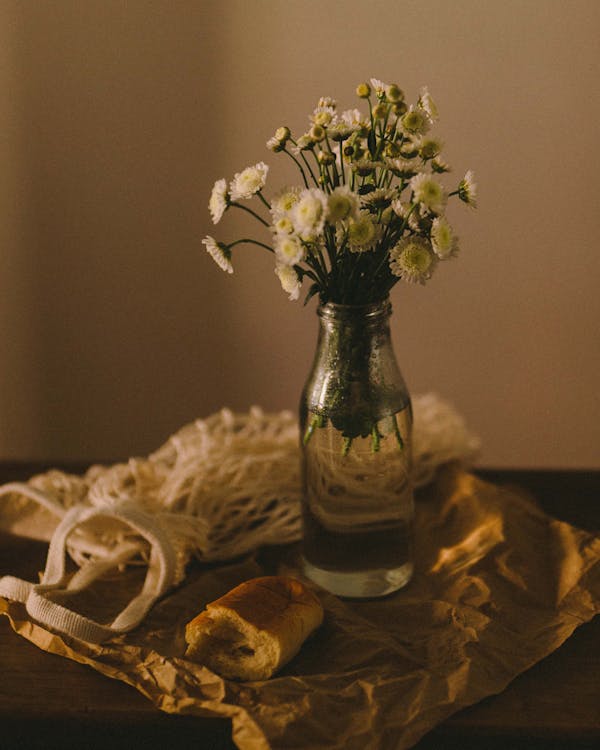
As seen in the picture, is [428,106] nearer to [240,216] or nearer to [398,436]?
[398,436]

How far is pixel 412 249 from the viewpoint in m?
0.75

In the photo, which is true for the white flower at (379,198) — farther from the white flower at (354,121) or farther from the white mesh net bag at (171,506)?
the white mesh net bag at (171,506)

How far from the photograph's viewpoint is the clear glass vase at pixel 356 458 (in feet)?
2.73

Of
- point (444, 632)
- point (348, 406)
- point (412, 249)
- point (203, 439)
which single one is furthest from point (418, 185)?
point (203, 439)

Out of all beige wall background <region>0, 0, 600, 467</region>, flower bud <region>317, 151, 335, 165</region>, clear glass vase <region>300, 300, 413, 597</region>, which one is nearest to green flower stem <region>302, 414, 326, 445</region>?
clear glass vase <region>300, 300, 413, 597</region>

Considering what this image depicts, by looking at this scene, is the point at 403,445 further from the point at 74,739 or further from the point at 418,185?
the point at 74,739

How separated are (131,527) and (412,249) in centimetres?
42

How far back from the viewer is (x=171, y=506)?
3.29 ft

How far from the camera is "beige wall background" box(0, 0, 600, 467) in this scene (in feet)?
4.23

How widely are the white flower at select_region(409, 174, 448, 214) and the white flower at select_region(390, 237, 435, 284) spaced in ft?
0.12

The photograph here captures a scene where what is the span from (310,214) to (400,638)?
379 mm

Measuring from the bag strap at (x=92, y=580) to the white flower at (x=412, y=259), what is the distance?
34 cm

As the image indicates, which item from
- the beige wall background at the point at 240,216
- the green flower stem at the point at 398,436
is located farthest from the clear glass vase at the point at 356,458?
the beige wall background at the point at 240,216

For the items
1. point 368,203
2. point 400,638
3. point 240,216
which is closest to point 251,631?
point 400,638
